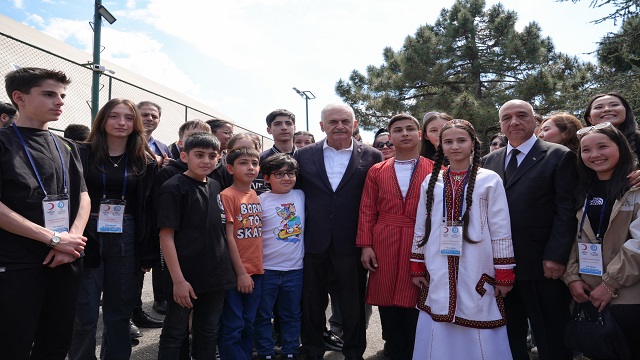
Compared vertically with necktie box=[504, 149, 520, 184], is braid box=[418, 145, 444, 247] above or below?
below

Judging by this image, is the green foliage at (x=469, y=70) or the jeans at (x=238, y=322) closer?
the jeans at (x=238, y=322)

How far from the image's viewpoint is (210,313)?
2789 mm

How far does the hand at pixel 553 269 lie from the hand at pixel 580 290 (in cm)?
10

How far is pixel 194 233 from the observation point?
273cm

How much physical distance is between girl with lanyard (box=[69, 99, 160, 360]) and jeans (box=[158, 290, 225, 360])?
1.13 feet

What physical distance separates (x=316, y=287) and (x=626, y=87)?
7.93m

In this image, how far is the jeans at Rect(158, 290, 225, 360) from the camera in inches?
105

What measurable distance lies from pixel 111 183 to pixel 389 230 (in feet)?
6.53

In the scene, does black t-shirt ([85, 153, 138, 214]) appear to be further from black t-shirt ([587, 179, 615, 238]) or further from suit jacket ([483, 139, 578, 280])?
black t-shirt ([587, 179, 615, 238])

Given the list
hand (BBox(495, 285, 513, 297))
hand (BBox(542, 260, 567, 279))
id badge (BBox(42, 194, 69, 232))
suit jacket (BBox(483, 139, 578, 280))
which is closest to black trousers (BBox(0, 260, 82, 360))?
id badge (BBox(42, 194, 69, 232))

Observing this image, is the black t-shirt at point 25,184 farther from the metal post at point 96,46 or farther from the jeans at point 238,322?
the metal post at point 96,46

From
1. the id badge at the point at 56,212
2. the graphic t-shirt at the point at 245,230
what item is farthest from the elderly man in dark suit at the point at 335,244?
the id badge at the point at 56,212

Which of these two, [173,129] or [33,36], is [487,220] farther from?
[33,36]

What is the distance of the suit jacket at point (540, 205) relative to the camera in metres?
2.68
